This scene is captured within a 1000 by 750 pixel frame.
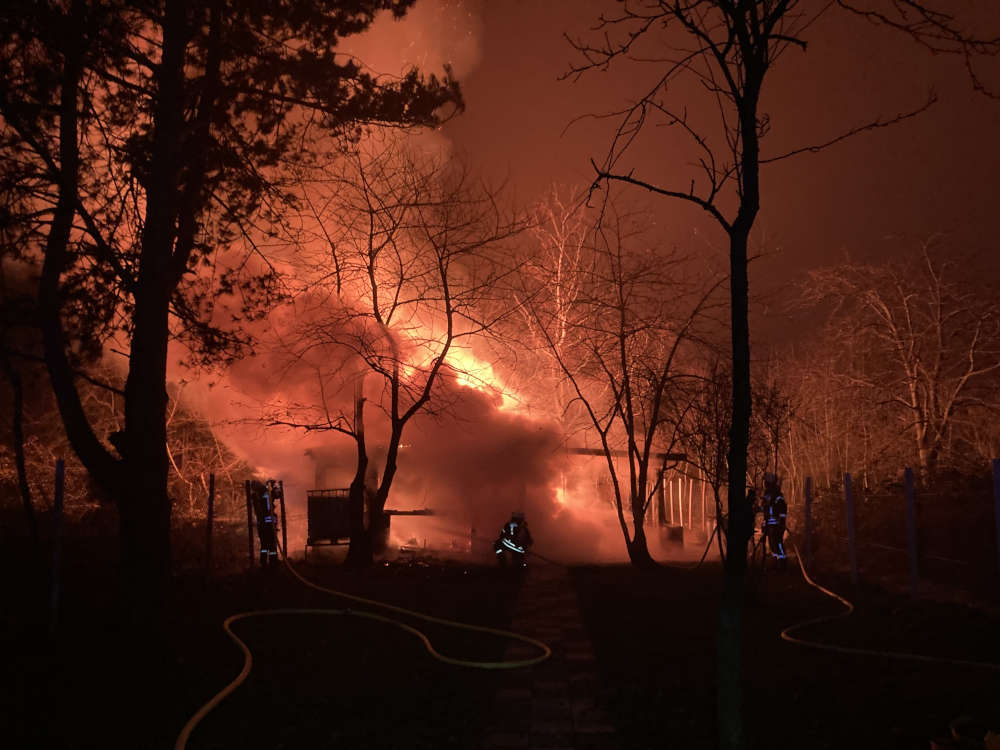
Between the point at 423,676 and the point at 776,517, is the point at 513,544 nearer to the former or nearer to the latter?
the point at 776,517

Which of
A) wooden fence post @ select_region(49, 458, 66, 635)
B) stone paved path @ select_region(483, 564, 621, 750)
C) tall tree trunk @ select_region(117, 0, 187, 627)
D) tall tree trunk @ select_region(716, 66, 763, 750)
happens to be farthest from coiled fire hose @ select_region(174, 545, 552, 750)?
tall tree trunk @ select_region(716, 66, 763, 750)

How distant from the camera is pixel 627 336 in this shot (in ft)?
55.4

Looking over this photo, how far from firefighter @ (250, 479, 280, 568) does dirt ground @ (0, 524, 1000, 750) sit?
2.97 meters

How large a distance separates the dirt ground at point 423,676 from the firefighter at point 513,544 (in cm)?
437

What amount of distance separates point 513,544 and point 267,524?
4694 mm

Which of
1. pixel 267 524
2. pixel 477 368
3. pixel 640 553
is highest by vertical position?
pixel 477 368

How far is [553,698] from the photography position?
659 centimetres

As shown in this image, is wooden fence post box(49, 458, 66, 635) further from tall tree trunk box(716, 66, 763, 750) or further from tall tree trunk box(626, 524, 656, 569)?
tall tree trunk box(626, 524, 656, 569)

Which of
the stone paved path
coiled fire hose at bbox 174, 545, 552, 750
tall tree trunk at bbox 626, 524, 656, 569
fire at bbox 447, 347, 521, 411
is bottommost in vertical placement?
the stone paved path

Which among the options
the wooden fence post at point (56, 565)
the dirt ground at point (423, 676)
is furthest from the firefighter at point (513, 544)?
the wooden fence post at point (56, 565)

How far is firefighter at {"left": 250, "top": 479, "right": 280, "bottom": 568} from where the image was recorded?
48.2ft

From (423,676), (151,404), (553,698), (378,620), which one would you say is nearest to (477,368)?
(378,620)

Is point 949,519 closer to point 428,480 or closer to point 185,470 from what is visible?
point 428,480

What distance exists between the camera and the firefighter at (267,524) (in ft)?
48.2
